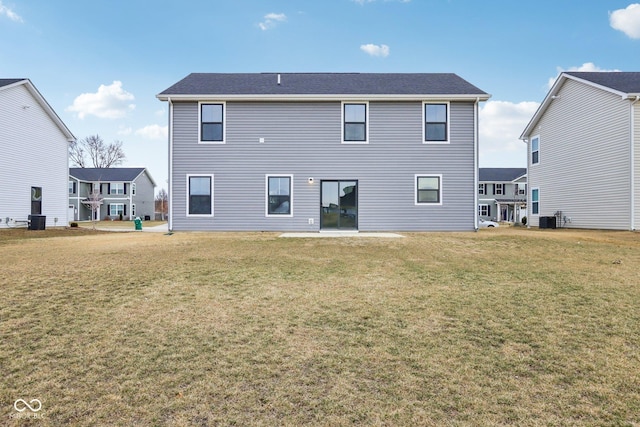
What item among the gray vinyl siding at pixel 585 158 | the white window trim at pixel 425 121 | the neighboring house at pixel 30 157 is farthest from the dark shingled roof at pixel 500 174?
the neighboring house at pixel 30 157

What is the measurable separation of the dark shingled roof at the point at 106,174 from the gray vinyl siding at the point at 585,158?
155ft

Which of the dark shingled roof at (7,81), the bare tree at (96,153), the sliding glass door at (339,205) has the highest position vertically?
the bare tree at (96,153)

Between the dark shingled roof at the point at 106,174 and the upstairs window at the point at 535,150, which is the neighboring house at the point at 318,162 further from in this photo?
the dark shingled roof at the point at 106,174

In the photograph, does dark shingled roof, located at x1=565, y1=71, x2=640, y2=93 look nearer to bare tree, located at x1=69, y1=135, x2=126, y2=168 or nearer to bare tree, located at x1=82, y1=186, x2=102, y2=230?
bare tree, located at x1=82, y1=186, x2=102, y2=230

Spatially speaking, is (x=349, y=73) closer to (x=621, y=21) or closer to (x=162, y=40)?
(x=162, y=40)

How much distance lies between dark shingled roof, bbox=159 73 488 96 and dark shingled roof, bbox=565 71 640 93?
7.03 metres

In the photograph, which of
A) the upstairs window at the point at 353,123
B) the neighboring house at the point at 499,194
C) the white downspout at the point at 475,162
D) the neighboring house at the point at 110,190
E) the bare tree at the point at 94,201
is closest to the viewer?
the white downspout at the point at 475,162

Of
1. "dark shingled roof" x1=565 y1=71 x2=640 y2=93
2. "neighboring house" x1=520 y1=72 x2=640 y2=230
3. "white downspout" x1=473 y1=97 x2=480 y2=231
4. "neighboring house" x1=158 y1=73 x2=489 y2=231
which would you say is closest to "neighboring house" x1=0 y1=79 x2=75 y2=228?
"neighboring house" x1=158 y1=73 x2=489 y2=231

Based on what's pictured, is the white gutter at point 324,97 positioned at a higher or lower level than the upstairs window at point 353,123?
higher

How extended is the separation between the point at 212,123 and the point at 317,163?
5.21 meters

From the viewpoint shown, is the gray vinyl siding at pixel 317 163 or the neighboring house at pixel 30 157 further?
the neighboring house at pixel 30 157

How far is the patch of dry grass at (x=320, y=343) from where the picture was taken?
2.73 meters

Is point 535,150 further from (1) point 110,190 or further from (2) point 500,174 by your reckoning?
(1) point 110,190

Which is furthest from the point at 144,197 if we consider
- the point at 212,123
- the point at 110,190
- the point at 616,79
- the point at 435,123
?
the point at 616,79
